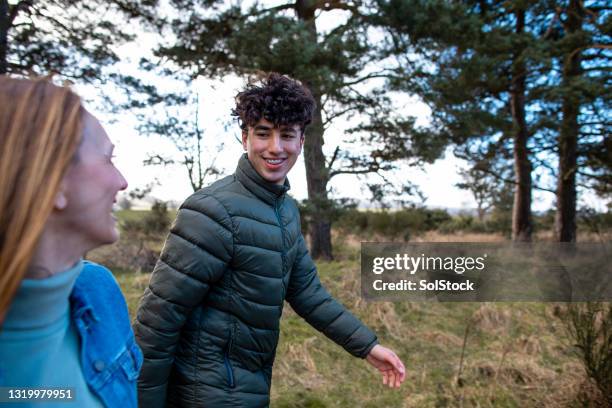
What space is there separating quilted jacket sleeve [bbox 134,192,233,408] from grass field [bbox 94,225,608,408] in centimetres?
218

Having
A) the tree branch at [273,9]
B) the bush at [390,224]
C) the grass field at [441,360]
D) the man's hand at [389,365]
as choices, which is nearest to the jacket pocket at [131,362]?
the man's hand at [389,365]

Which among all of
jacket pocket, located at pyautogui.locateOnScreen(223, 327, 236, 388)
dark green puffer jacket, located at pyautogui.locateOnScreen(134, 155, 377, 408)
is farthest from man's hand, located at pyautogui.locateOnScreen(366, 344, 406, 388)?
jacket pocket, located at pyautogui.locateOnScreen(223, 327, 236, 388)

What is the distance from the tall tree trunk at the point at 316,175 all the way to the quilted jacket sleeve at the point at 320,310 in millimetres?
5110

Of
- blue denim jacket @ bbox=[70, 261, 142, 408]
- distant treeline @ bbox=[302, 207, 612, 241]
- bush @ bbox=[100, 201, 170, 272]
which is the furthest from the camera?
bush @ bbox=[100, 201, 170, 272]

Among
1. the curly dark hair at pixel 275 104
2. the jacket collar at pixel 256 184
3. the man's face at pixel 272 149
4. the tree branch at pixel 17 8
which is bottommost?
the jacket collar at pixel 256 184

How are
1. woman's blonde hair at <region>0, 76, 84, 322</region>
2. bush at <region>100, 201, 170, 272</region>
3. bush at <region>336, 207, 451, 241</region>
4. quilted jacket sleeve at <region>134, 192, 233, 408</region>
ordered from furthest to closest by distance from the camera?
bush at <region>336, 207, 451, 241</region>, bush at <region>100, 201, 170, 272</region>, quilted jacket sleeve at <region>134, 192, 233, 408</region>, woman's blonde hair at <region>0, 76, 84, 322</region>

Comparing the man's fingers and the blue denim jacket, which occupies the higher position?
the blue denim jacket

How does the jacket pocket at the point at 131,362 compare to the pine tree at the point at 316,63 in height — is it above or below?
below

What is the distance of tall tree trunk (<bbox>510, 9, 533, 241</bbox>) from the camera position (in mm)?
9367

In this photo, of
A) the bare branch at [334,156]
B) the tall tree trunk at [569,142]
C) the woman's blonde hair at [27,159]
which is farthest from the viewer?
the bare branch at [334,156]

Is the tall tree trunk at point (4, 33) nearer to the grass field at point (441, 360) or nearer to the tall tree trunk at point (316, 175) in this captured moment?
the grass field at point (441, 360)

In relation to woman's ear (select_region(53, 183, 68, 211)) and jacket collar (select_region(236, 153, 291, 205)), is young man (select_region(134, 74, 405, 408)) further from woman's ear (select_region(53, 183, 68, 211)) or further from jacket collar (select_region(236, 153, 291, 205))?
woman's ear (select_region(53, 183, 68, 211))

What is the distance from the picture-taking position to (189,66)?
7680mm

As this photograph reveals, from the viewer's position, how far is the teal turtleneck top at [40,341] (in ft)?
2.00
